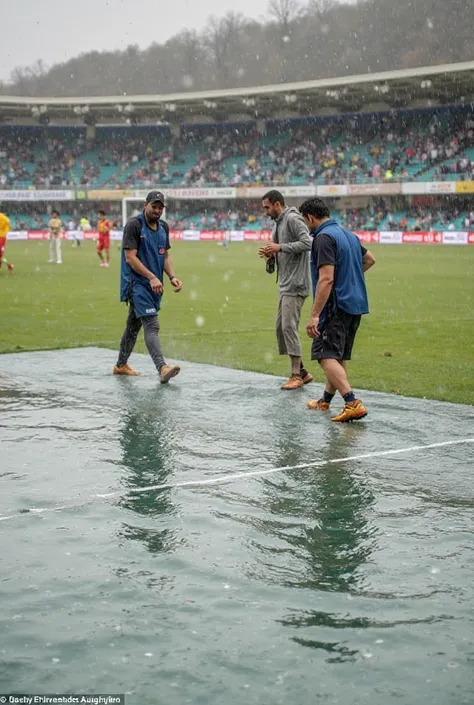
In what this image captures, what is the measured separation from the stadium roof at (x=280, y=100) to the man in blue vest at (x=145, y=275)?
4662 centimetres

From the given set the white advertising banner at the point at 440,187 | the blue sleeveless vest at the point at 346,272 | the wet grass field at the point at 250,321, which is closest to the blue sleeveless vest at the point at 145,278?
the wet grass field at the point at 250,321

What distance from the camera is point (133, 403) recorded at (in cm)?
889

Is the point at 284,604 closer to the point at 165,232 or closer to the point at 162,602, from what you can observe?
the point at 162,602

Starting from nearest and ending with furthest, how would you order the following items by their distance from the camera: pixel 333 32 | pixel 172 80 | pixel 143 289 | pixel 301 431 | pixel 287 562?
pixel 287 562 → pixel 301 431 → pixel 143 289 → pixel 333 32 → pixel 172 80

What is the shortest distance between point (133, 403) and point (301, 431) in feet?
6.28

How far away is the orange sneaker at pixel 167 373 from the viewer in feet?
32.2

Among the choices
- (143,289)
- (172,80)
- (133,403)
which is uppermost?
(172,80)

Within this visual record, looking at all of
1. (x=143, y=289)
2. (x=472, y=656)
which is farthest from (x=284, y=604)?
(x=143, y=289)

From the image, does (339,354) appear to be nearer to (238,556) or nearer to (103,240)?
(238,556)

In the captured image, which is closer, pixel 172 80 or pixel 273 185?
pixel 273 185

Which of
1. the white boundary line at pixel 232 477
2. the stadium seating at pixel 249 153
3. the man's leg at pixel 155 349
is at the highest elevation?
the stadium seating at pixel 249 153

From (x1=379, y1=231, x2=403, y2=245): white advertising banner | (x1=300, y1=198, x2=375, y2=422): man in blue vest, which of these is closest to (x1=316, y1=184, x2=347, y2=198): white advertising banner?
(x1=379, y1=231, x2=403, y2=245): white advertising banner

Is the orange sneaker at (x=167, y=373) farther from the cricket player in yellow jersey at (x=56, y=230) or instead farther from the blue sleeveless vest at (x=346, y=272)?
the cricket player in yellow jersey at (x=56, y=230)

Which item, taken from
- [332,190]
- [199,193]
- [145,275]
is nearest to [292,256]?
[145,275]
